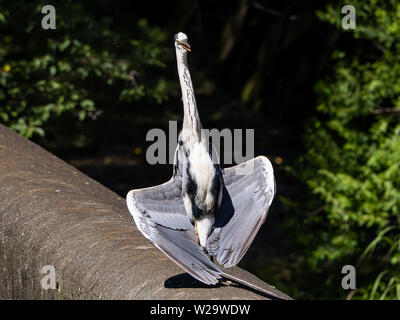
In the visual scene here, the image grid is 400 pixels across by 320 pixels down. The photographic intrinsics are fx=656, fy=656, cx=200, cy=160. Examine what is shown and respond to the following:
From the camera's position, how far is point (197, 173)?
297 cm

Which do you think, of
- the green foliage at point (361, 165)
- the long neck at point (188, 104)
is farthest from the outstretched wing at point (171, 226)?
the green foliage at point (361, 165)

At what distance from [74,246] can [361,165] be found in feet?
8.85

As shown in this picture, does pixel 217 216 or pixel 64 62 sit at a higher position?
pixel 64 62

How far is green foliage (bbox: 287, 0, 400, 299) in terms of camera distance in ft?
14.9

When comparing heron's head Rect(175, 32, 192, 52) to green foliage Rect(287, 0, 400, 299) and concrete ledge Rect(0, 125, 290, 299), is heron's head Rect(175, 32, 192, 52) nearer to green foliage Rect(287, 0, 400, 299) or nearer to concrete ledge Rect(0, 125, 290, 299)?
concrete ledge Rect(0, 125, 290, 299)

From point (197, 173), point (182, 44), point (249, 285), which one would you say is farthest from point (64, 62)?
point (249, 285)

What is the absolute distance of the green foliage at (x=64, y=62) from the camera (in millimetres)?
4863

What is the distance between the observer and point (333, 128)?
500 cm

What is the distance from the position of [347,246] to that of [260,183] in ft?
6.25

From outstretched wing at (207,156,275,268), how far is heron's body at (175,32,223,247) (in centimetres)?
6

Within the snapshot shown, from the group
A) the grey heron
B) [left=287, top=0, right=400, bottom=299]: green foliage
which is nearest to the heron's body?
the grey heron

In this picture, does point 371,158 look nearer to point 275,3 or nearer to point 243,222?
point 243,222

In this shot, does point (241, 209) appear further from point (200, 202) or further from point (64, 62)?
point (64, 62)
